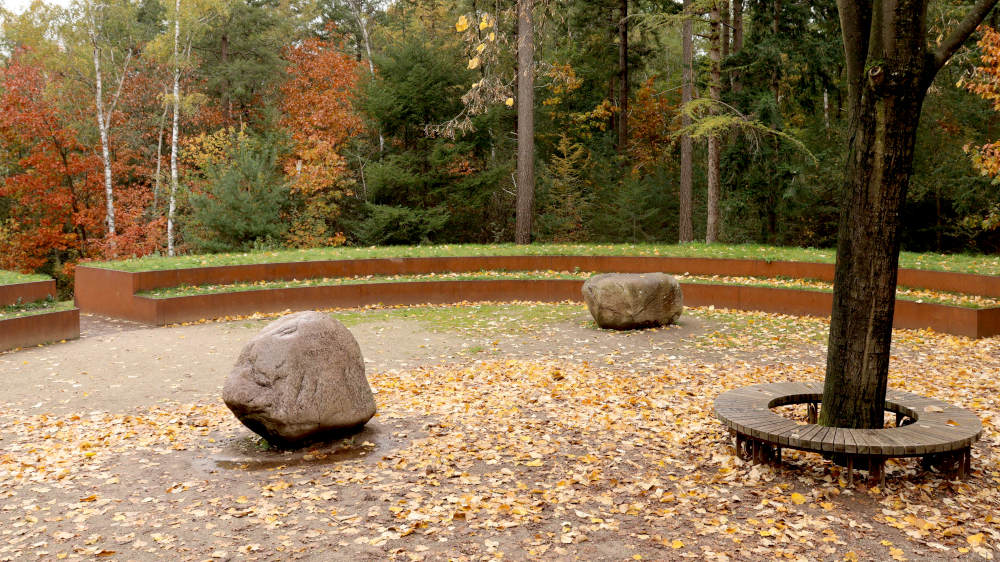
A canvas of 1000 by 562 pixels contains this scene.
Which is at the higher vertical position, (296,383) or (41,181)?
(41,181)

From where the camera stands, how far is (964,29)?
13.8ft

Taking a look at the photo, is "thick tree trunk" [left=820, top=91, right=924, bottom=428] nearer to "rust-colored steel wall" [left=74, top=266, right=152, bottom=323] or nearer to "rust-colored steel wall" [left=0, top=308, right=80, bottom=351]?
"rust-colored steel wall" [left=0, top=308, right=80, bottom=351]

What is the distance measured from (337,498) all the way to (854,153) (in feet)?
12.7

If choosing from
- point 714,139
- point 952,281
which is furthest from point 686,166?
point 952,281

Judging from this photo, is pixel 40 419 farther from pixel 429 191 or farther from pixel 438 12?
pixel 438 12

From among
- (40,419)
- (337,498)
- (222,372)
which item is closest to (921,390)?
(337,498)

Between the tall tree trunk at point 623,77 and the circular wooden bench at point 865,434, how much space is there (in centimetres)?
2115

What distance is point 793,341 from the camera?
9.38 m

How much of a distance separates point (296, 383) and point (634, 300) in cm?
582

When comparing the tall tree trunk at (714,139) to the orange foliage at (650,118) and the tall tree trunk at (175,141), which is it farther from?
the tall tree trunk at (175,141)

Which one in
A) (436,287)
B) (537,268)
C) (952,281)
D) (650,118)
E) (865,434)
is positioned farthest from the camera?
(650,118)

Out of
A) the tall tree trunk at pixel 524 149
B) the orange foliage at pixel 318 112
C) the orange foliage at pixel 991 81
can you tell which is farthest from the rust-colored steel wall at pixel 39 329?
the orange foliage at pixel 991 81

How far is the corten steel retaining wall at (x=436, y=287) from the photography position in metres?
11.2

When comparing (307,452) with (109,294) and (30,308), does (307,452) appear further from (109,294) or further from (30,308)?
(109,294)
